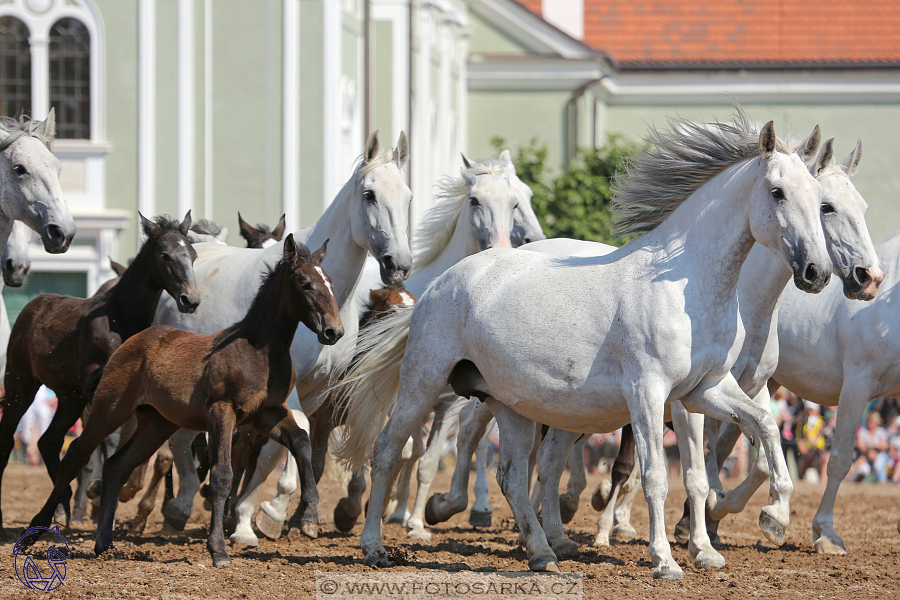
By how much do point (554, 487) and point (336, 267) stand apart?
6.94 ft

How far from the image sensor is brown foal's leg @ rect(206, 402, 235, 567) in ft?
22.9

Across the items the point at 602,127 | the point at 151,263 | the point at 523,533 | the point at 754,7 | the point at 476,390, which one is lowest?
the point at 523,533

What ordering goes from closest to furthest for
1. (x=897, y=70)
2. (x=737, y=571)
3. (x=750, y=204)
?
(x=750, y=204) → (x=737, y=571) → (x=897, y=70)

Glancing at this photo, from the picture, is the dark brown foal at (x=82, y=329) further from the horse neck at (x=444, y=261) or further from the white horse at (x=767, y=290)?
the white horse at (x=767, y=290)

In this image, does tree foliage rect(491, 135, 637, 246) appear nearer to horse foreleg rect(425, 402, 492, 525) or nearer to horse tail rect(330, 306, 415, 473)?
horse foreleg rect(425, 402, 492, 525)

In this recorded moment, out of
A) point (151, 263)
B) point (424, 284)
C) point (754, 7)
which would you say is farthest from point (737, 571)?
point (754, 7)

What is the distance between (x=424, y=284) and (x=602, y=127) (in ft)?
73.2

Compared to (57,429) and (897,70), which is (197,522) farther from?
(897,70)

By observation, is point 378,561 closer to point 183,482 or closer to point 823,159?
point 183,482

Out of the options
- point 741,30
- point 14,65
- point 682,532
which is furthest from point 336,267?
point 741,30

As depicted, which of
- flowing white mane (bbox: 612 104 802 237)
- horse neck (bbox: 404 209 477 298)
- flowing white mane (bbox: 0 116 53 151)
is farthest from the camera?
horse neck (bbox: 404 209 477 298)

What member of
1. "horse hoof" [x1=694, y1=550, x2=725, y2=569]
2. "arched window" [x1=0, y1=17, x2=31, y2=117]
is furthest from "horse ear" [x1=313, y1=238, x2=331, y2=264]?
"arched window" [x1=0, y1=17, x2=31, y2=117]

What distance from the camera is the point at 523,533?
723 cm

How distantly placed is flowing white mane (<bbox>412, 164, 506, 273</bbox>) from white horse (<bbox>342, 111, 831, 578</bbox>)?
2264 mm
